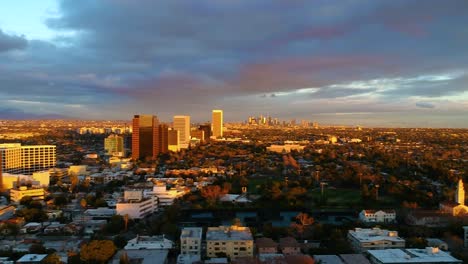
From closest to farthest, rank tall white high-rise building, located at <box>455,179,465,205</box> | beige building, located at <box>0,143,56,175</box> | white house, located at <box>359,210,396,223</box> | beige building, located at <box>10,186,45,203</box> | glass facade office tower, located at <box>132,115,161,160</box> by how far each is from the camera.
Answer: white house, located at <box>359,210,396,223</box>
tall white high-rise building, located at <box>455,179,465,205</box>
beige building, located at <box>10,186,45,203</box>
beige building, located at <box>0,143,56,175</box>
glass facade office tower, located at <box>132,115,161,160</box>

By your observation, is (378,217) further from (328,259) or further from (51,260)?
(51,260)

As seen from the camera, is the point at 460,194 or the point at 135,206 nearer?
the point at 135,206

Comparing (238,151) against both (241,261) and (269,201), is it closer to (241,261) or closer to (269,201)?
(269,201)

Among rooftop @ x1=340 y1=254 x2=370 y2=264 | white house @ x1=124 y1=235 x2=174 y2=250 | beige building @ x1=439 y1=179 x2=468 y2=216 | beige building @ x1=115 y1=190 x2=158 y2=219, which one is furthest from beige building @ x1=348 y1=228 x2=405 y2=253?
beige building @ x1=115 y1=190 x2=158 y2=219

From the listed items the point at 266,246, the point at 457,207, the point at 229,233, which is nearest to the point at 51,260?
the point at 229,233

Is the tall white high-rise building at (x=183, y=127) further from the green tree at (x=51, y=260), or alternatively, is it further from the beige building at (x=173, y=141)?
the green tree at (x=51, y=260)

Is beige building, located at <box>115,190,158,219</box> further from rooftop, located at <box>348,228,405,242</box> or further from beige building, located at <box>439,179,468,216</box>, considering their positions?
beige building, located at <box>439,179,468,216</box>

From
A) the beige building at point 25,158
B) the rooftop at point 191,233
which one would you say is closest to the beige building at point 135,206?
the rooftop at point 191,233
